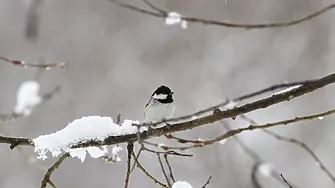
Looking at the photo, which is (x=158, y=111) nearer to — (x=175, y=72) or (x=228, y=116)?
(x=228, y=116)

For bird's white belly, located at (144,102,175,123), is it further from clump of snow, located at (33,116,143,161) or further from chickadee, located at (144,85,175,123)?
clump of snow, located at (33,116,143,161)

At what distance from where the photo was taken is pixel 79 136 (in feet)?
3.36

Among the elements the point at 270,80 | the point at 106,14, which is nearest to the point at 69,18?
the point at 106,14

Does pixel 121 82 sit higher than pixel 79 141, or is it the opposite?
pixel 121 82

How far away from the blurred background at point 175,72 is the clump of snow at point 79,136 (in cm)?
373

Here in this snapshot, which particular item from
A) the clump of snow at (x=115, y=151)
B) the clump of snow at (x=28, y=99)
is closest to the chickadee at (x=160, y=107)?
the clump of snow at (x=28, y=99)

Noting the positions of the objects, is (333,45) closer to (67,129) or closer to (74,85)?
(74,85)

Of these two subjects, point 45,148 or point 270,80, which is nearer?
point 45,148

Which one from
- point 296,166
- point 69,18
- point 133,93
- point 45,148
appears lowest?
A: point 45,148

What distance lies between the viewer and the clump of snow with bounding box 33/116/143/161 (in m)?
1.02

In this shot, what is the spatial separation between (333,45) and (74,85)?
2321mm

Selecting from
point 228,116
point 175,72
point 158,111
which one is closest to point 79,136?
point 228,116

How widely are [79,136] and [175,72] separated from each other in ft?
13.6

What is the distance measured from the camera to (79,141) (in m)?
1.02
